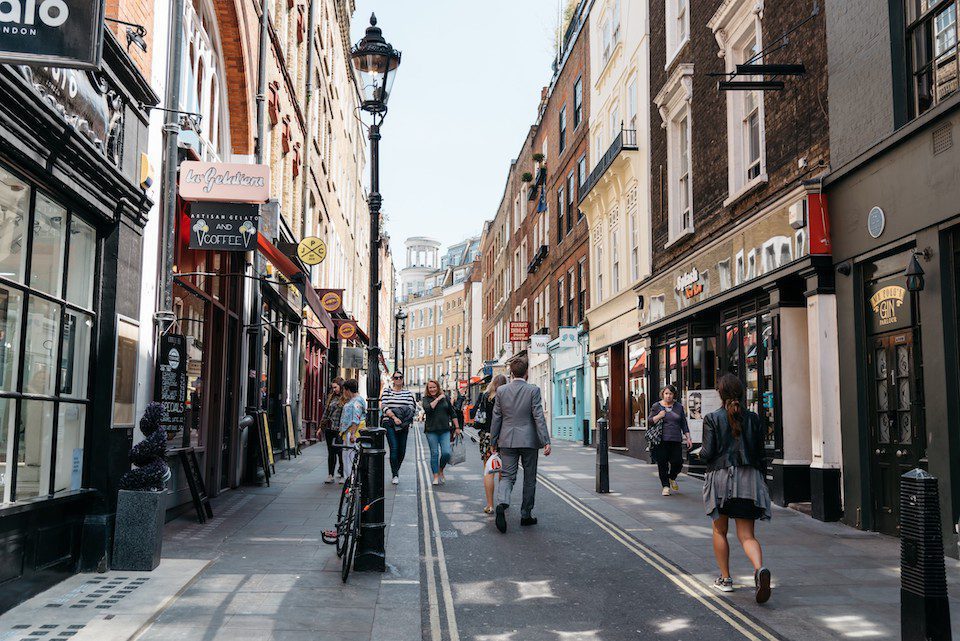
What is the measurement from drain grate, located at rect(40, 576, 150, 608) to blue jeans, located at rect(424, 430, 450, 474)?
7.36m

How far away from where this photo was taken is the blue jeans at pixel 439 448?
13812mm

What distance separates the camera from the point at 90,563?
6.92m

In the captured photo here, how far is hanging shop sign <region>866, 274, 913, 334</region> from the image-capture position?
29.5 feet

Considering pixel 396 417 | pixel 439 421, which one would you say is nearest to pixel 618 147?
pixel 439 421

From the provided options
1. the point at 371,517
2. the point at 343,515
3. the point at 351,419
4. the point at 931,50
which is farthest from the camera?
the point at 351,419

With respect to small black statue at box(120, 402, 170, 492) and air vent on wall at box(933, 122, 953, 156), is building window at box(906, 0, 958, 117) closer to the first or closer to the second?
air vent on wall at box(933, 122, 953, 156)

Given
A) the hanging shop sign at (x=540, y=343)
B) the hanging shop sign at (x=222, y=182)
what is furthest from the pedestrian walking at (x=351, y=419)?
the hanging shop sign at (x=540, y=343)

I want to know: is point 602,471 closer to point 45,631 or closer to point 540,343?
point 45,631

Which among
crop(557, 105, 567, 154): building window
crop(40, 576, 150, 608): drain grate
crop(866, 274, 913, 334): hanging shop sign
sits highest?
crop(557, 105, 567, 154): building window

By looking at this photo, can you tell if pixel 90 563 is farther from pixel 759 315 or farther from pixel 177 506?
pixel 759 315

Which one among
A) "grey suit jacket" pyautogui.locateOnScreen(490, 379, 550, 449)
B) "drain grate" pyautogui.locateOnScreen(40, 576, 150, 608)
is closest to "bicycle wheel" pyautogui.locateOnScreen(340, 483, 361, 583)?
"drain grate" pyautogui.locateOnScreen(40, 576, 150, 608)

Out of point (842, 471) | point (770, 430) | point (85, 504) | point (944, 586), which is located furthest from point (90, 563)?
point (770, 430)

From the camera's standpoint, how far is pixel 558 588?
682cm

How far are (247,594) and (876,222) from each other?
7.48 metres
